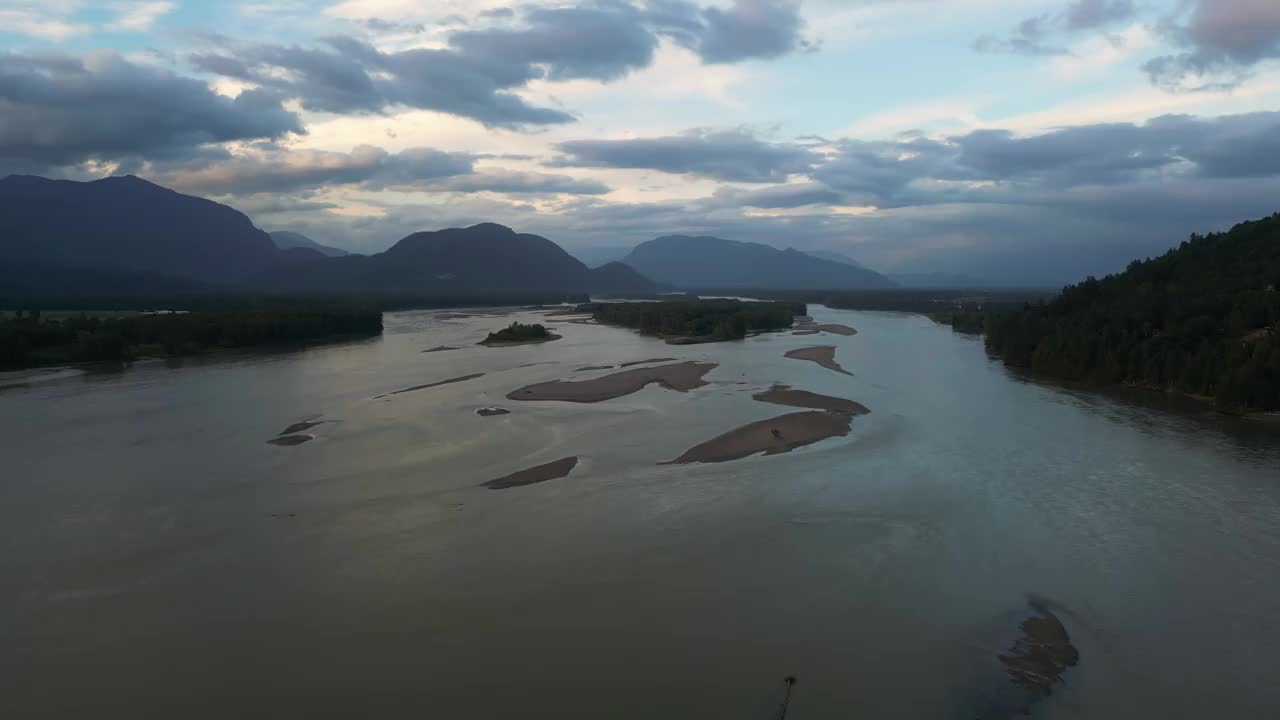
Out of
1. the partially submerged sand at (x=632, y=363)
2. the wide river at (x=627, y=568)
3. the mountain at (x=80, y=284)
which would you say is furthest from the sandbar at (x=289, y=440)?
the mountain at (x=80, y=284)

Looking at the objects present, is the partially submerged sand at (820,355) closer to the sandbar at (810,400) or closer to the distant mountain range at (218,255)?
the sandbar at (810,400)

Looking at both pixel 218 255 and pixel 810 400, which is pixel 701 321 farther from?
pixel 218 255

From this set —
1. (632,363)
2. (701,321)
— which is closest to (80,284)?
(701,321)

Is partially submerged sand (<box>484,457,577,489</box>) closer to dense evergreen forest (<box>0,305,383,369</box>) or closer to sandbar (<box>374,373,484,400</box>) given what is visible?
sandbar (<box>374,373,484,400</box>)

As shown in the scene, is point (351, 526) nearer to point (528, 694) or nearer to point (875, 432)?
point (528, 694)

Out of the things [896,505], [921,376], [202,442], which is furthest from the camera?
[921,376]

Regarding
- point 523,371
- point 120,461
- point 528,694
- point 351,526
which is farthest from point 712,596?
point 523,371

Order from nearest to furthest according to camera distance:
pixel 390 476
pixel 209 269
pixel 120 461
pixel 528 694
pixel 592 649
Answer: pixel 528 694 → pixel 592 649 → pixel 390 476 → pixel 120 461 → pixel 209 269
